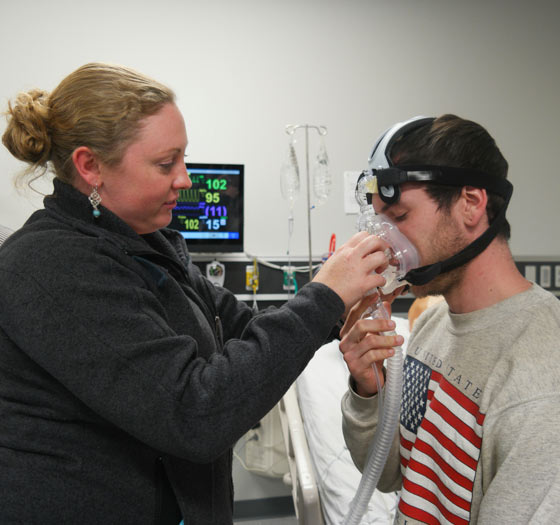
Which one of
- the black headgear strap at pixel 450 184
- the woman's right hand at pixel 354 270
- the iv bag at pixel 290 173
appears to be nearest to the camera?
the woman's right hand at pixel 354 270

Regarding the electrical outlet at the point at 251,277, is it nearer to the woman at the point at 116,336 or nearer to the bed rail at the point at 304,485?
the bed rail at the point at 304,485

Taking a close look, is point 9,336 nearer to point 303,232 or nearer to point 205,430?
point 205,430

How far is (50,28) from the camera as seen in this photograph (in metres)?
2.57

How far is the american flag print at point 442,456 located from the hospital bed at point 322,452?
0.58 m

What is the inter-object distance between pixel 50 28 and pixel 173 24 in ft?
2.20

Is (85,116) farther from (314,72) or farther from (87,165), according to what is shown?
(314,72)

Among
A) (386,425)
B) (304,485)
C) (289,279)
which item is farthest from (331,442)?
(289,279)

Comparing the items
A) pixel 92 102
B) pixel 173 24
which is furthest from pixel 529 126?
pixel 92 102

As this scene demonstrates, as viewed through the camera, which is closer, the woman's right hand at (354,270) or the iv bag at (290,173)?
the woman's right hand at (354,270)

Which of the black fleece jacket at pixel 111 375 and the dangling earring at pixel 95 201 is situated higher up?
the dangling earring at pixel 95 201

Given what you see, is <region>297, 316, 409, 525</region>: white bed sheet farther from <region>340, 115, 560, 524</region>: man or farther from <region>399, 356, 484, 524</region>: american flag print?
<region>399, 356, 484, 524</region>: american flag print

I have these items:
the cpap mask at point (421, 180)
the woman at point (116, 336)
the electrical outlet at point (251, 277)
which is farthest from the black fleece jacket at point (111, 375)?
the electrical outlet at point (251, 277)

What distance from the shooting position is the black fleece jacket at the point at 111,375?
0.81 metres

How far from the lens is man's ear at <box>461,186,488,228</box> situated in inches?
40.9
